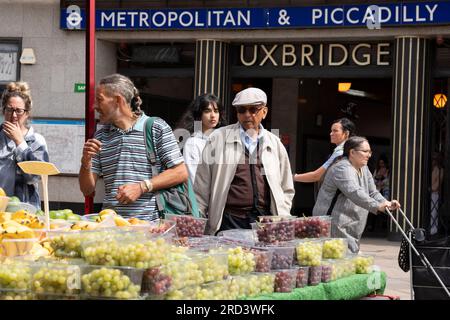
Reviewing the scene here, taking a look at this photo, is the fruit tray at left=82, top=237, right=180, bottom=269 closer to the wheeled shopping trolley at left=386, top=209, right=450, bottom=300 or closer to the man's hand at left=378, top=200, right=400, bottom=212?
→ the wheeled shopping trolley at left=386, top=209, right=450, bottom=300

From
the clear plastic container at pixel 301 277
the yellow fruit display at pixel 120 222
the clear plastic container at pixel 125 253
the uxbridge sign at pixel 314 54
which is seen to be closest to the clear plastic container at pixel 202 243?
the yellow fruit display at pixel 120 222

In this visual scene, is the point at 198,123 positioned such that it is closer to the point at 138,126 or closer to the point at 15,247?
the point at 138,126

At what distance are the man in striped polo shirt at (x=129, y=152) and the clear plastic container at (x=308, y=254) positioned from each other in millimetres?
1013

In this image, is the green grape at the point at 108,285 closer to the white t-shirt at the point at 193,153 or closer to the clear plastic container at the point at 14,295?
the clear plastic container at the point at 14,295

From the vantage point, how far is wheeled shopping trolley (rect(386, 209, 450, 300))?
8.41 meters

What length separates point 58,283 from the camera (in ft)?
13.8

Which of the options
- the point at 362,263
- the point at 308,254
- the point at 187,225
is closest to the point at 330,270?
the point at 308,254

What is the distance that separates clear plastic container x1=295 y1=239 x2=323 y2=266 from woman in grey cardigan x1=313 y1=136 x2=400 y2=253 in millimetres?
3117

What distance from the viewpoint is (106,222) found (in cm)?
564

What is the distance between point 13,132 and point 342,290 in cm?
302

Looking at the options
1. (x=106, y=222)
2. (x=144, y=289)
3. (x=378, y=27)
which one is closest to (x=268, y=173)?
(x=106, y=222)

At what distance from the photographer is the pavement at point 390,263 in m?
11.3

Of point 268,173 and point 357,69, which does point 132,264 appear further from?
point 357,69
